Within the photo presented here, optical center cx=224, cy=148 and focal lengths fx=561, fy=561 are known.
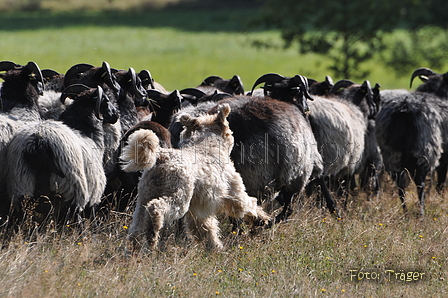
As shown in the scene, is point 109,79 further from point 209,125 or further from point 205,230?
point 205,230

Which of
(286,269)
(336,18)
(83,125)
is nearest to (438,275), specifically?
(286,269)

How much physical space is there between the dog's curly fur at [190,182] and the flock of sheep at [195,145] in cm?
1

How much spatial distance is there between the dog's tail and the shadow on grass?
4219cm

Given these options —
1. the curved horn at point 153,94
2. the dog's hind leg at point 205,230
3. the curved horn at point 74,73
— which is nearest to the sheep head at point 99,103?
the curved horn at point 153,94

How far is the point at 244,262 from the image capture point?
6.00 meters

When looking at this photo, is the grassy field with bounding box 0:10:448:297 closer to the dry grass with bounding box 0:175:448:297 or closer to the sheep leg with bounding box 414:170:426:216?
the dry grass with bounding box 0:175:448:297

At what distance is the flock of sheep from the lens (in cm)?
567

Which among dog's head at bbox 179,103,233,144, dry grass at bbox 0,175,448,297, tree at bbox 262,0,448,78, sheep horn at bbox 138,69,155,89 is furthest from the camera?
tree at bbox 262,0,448,78

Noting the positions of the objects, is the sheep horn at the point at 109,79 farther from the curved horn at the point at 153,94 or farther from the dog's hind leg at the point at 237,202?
the dog's hind leg at the point at 237,202

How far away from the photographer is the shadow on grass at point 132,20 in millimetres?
47500

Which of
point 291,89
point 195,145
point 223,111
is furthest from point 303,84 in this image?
point 195,145

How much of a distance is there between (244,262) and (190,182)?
121 cm

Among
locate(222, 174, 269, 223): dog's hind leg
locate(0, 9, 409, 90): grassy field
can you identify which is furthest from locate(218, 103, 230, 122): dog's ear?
locate(0, 9, 409, 90): grassy field

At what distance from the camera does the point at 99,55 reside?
3734cm
